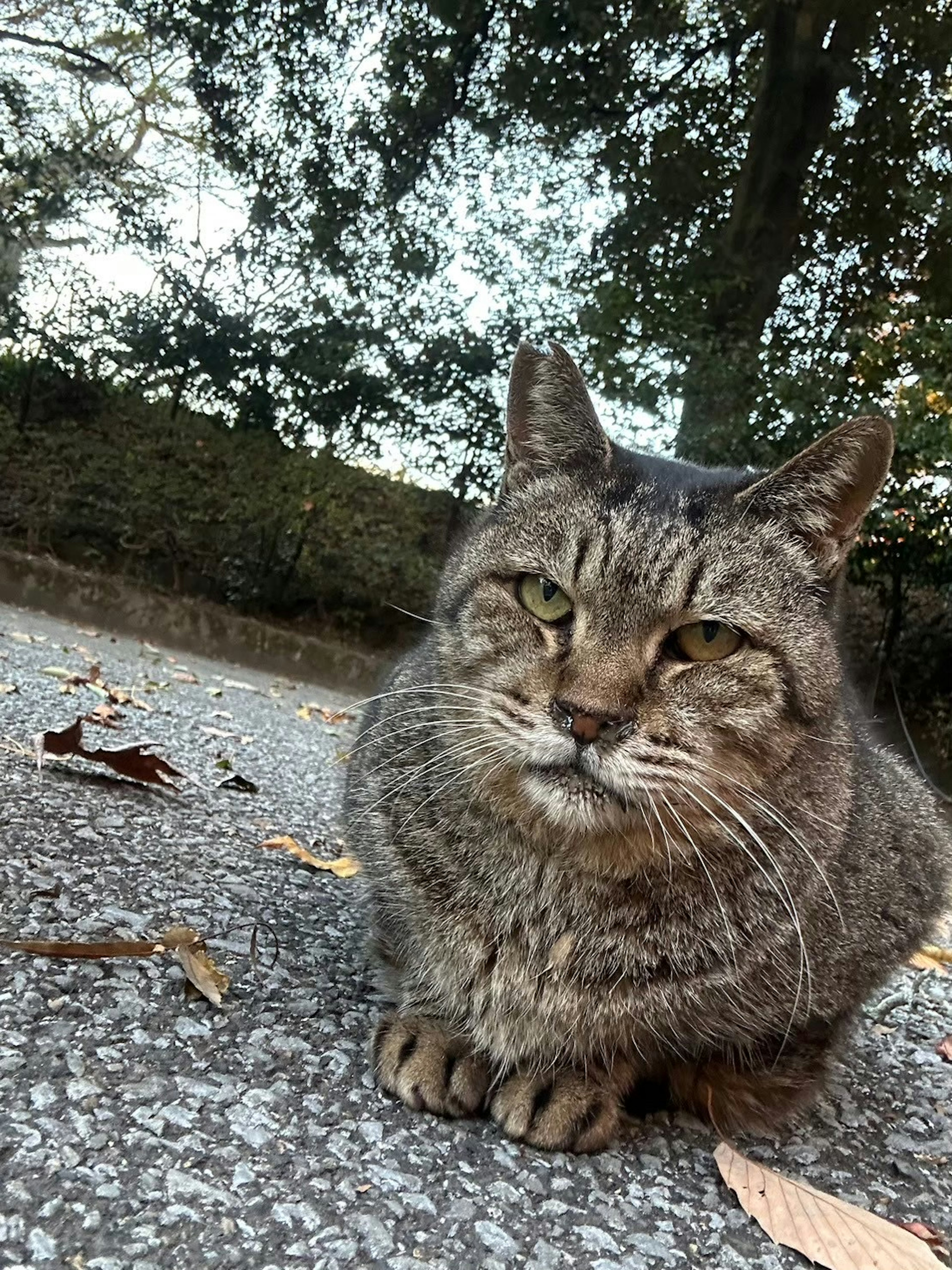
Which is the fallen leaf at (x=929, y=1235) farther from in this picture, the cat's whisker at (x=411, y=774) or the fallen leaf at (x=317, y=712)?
the fallen leaf at (x=317, y=712)

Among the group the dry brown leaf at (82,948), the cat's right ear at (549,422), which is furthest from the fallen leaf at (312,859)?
the cat's right ear at (549,422)

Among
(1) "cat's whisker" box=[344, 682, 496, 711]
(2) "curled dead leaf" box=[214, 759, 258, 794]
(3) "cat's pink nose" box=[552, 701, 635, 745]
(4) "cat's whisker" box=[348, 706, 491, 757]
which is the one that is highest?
(3) "cat's pink nose" box=[552, 701, 635, 745]

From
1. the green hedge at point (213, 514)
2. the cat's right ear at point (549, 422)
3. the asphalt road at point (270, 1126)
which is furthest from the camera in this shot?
the green hedge at point (213, 514)

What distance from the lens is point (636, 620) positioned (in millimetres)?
1747

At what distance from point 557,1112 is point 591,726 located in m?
0.66

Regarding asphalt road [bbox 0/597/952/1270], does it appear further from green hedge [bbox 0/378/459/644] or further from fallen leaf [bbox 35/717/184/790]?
green hedge [bbox 0/378/459/644]

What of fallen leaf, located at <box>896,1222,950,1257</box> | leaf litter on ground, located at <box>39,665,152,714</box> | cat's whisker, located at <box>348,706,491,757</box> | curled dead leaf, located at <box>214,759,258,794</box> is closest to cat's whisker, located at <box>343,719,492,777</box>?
cat's whisker, located at <box>348,706,491,757</box>

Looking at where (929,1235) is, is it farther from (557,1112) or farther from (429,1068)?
(429,1068)

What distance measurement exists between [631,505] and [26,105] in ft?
30.5

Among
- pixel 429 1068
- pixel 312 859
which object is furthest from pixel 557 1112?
pixel 312 859

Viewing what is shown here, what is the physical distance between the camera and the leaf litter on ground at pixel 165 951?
5.76 feet

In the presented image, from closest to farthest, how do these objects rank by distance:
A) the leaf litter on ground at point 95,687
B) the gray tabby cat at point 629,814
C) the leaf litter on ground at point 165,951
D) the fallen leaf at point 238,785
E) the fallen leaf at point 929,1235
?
the fallen leaf at point 929,1235, the gray tabby cat at point 629,814, the leaf litter on ground at point 165,951, the fallen leaf at point 238,785, the leaf litter on ground at point 95,687

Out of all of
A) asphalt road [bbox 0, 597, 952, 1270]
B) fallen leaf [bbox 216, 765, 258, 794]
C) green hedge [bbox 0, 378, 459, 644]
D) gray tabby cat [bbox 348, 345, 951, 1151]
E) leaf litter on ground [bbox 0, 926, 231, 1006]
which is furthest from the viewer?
green hedge [bbox 0, 378, 459, 644]

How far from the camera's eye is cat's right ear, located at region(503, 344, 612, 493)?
6.75ft
